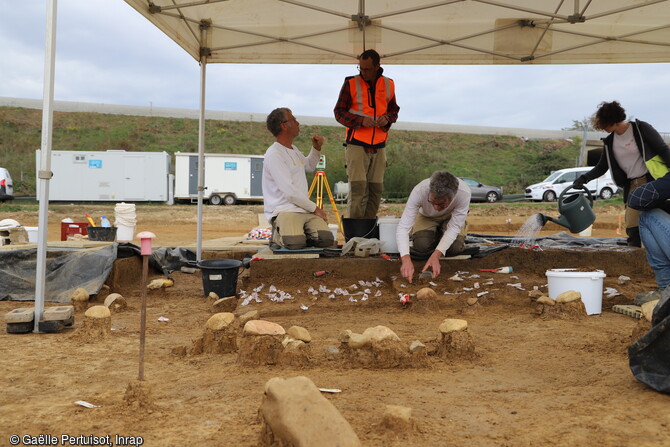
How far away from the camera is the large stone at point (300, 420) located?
5.40 feet

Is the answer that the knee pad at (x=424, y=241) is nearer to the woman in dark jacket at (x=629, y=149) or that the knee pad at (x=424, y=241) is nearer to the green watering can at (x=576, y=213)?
the green watering can at (x=576, y=213)

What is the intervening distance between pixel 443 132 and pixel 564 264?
40410mm

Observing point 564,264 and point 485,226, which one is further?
point 485,226

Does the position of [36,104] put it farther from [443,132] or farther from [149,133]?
[443,132]

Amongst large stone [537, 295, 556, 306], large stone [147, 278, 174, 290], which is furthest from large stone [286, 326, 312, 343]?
large stone [147, 278, 174, 290]

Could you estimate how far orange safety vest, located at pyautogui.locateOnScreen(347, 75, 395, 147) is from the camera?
5.68 m

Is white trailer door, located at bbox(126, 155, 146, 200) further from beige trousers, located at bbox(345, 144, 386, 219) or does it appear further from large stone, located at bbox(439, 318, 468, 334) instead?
large stone, located at bbox(439, 318, 468, 334)

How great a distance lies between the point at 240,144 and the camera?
36.1 metres

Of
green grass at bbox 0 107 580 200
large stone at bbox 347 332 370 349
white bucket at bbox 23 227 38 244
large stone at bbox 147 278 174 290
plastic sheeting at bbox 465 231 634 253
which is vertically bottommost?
large stone at bbox 147 278 174 290

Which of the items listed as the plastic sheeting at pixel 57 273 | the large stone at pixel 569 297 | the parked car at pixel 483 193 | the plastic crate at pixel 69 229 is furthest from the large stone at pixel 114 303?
the parked car at pixel 483 193

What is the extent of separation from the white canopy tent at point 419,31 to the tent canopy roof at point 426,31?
0.04 feet

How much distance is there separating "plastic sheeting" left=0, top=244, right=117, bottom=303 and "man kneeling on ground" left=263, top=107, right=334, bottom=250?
1756 mm

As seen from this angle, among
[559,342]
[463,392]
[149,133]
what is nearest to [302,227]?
[559,342]

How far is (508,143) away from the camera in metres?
42.6
